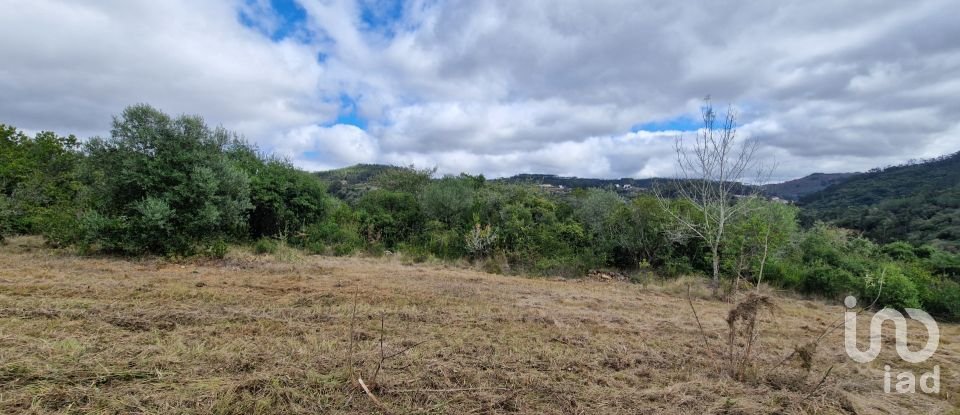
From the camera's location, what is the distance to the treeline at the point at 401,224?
10.1m

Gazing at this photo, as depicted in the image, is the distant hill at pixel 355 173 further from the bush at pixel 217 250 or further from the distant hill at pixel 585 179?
the bush at pixel 217 250

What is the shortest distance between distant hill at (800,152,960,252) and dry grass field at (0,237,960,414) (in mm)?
24181

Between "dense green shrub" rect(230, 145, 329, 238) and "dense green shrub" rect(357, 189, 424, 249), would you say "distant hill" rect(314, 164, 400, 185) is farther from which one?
"dense green shrub" rect(230, 145, 329, 238)

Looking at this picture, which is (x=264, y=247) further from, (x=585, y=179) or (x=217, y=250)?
(x=585, y=179)

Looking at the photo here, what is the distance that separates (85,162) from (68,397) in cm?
1143

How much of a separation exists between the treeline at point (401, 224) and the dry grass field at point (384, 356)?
3.30 metres

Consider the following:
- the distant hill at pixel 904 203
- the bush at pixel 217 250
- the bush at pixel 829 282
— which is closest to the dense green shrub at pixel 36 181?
the bush at pixel 217 250

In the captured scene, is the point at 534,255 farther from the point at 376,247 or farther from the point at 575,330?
the point at 575,330

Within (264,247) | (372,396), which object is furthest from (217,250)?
(372,396)

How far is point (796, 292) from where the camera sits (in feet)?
34.9

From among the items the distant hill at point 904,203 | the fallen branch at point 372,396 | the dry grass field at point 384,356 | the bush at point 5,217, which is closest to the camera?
the fallen branch at point 372,396

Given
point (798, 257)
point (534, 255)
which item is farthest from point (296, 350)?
point (798, 257)

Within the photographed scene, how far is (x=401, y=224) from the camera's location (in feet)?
54.9

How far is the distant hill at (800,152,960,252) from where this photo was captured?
24.5 metres
